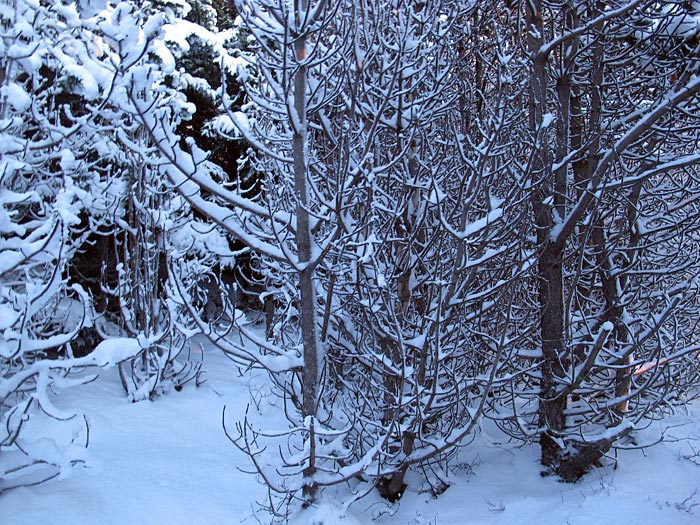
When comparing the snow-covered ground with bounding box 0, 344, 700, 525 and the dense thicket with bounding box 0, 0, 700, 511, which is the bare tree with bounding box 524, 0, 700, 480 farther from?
the snow-covered ground with bounding box 0, 344, 700, 525

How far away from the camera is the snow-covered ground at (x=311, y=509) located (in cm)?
459

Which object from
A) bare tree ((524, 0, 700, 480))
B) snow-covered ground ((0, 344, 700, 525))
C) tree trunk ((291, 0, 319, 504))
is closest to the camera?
A: tree trunk ((291, 0, 319, 504))

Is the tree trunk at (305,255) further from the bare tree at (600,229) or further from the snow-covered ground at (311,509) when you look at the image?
the bare tree at (600,229)

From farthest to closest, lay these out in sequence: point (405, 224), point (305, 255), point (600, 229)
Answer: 1. point (600, 229)
2. point (405, 224)
3. point (305, 255)

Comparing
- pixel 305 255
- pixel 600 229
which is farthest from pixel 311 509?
pixel 600 229

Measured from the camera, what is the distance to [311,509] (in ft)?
13.0

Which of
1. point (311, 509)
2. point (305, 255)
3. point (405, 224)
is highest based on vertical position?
point (405, 224)

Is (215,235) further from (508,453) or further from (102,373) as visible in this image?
(508,453)

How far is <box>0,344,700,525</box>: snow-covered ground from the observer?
459 centimetres

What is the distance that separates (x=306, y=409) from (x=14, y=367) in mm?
4199

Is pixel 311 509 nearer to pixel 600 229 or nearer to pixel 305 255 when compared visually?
pixel 305 255

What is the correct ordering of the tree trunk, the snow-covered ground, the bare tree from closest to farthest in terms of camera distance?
the tree trunk, the snow-covered ground, the bare tree

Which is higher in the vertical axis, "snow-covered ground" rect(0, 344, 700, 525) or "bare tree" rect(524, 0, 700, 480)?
"bare tree" rect(524, 0, 700, 480)

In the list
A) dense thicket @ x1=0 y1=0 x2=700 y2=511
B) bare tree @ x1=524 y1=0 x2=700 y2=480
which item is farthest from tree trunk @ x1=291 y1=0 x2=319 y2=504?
bare tree @ x1=524 y1=0 x2=700 y2=480
